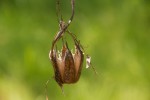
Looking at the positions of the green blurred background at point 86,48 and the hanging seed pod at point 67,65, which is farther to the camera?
the green blurred background at point 86,48

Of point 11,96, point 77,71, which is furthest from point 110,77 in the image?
point 77,71

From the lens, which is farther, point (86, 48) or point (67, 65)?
point (86, 48)

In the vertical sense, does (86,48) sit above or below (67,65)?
above

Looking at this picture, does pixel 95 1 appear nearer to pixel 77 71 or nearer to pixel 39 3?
pixel 39 3

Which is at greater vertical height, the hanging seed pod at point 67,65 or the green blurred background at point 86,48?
the green blurred background at point 86,48
